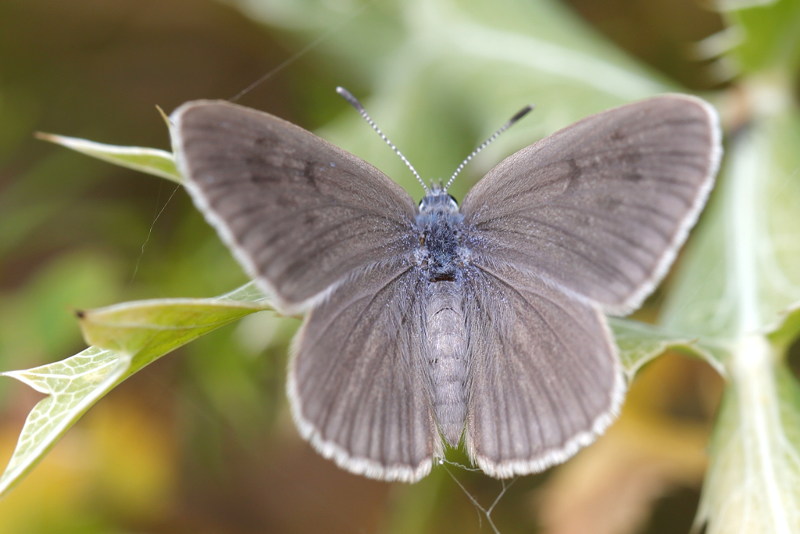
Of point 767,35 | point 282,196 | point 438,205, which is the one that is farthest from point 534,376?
point 767,35

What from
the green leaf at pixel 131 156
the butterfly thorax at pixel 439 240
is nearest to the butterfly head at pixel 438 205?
the butterfly thorax at pixel 439 240

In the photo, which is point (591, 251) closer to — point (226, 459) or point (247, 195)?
point (247, 195)

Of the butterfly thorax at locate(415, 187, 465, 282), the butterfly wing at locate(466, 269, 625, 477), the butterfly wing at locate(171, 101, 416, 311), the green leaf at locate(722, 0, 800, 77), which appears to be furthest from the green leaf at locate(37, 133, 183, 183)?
the green leaf at locate(722, 0, 800, 77)

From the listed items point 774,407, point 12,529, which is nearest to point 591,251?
point 774,407

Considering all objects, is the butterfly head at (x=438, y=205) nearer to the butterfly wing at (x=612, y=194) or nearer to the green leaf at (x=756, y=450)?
the butterfly wing at (x=612, y=194)

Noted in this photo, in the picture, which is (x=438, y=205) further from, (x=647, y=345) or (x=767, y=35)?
(x=767, y=35)

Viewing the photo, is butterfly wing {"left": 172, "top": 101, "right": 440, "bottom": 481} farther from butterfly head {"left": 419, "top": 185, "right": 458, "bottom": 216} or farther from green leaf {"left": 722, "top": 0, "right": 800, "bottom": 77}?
green leaf {"left": 722, "top": 0, "right": 800, "bottom": 77}
